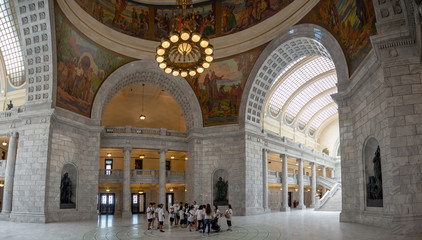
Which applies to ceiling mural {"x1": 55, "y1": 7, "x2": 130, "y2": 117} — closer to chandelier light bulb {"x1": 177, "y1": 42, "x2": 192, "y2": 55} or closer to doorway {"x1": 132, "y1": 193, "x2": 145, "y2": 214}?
chandelier light bulb {"x1": 177, "y1": 42, "x2": 192, "y2": 55}

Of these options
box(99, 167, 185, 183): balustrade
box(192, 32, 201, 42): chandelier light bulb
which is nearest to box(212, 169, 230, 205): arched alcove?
box(99, 167, 185, 183): balustrade

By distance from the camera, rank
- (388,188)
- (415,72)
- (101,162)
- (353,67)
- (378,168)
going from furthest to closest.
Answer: (101,162) → (353,67) → (378,168) → (388,188) → (415,72)

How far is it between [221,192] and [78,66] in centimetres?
1329

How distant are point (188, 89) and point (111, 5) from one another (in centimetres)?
809

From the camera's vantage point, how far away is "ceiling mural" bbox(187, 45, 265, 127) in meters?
25.4

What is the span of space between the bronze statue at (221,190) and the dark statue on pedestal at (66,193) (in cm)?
1011

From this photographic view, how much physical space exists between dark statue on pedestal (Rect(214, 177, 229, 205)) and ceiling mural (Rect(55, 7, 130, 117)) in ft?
35.0

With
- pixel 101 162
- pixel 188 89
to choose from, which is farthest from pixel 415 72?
pixel 101 162

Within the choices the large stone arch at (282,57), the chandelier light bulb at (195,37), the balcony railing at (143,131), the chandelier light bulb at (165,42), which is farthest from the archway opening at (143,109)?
the chandelier light bulb at (195,37)

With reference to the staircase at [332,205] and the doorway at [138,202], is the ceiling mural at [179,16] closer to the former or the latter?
the doorway at [138,202]

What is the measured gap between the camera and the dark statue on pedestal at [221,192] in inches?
1006

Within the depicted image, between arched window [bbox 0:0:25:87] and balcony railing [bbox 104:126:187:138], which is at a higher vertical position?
arched window [bbox 0:0:25:87]

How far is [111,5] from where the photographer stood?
928 inches

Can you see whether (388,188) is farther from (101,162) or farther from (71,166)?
(101,162)
